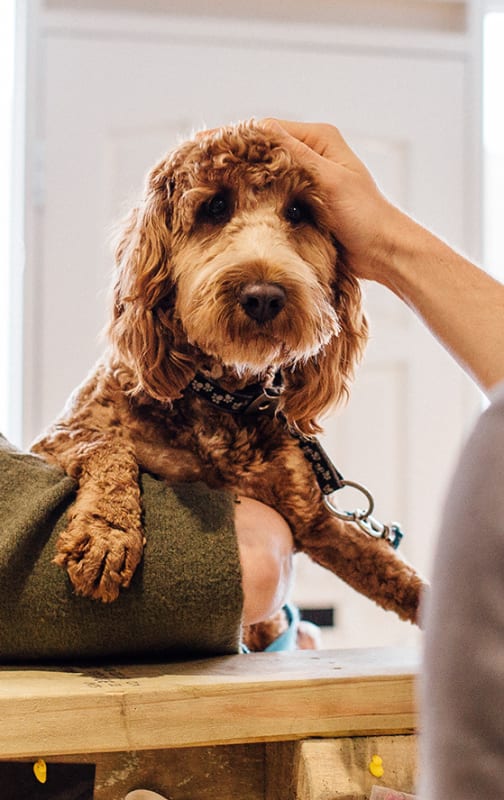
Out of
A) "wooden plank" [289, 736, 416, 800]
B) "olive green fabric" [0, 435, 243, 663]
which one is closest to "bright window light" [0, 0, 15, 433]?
"olive green fabric" [0, 435, 243, 663]

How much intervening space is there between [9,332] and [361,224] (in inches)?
68.9

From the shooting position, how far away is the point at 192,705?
80 cm

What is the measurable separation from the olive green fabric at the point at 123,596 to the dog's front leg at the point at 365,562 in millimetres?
310

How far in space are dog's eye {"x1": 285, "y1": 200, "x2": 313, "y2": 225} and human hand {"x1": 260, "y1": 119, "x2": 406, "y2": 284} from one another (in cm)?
6

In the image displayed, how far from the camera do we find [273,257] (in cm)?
119

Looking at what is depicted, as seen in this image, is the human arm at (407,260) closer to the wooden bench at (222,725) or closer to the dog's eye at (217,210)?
the dog's eye at (217,210)

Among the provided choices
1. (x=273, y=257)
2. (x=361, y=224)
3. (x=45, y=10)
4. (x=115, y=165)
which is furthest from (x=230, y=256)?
(x=45, y=10)

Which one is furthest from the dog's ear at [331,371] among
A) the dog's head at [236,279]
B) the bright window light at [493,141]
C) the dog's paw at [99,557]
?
the bright window light at [493,141]

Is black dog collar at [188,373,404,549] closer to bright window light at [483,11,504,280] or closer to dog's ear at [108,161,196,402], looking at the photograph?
dog's ear at [108,161,196,402]

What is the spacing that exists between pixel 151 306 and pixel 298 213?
0.26 meters

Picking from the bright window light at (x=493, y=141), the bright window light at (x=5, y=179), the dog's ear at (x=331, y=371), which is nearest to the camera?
the dog's ear at (x=331, y=371)

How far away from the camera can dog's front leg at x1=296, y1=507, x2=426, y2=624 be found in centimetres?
121

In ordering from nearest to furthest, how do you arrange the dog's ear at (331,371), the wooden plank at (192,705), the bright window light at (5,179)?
the wooden plank at (192,705) < the dog's ear at (331,371) < the bright window light at (5,179)

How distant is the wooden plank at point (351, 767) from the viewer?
0.82m
